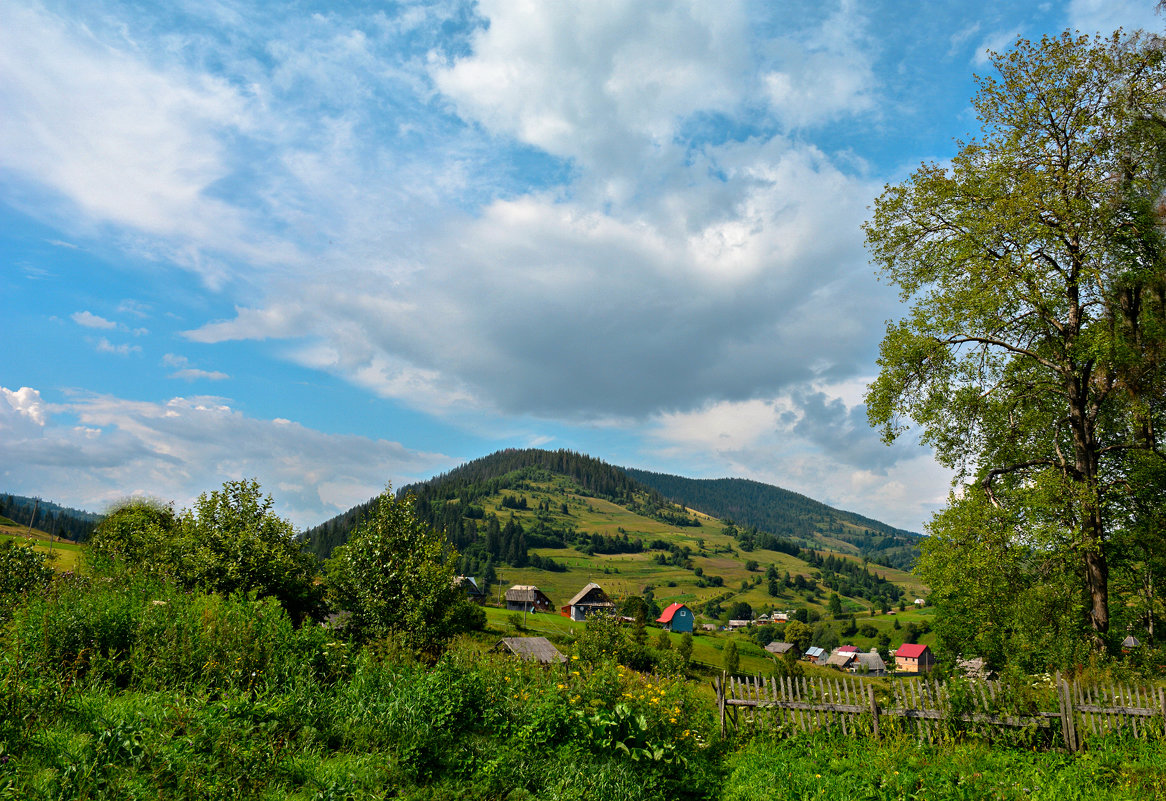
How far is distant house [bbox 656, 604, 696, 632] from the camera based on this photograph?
126 meters

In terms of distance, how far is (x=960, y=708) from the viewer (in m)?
10.9

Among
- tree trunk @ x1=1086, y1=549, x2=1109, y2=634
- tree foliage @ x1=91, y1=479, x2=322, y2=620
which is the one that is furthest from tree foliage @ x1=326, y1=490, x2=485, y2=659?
tree trunk @ x1=1086, y1=549, x2=1109, y2=634

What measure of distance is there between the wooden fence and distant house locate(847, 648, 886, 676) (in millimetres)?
123954

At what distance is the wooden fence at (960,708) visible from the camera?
10422 mm

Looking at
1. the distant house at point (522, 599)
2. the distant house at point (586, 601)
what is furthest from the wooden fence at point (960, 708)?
the distant house at point (586, 601)

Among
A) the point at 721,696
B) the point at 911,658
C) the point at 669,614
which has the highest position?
the point at 721,696

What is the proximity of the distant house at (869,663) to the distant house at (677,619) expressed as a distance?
1299 inches

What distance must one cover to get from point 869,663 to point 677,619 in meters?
38.9

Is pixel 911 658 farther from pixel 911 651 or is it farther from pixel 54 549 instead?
pixel 54 549

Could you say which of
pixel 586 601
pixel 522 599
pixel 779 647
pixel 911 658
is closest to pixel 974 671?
pixel 522 599

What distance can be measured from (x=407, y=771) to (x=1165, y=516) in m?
18.3

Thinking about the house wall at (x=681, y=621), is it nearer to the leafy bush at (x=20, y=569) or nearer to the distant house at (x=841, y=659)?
the distant house at (x=841, y=659)

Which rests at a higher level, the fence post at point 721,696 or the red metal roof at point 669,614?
the fence post at point 721,696

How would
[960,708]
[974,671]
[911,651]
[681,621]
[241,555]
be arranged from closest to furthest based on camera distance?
[960,708], [974,671], [241,555], [911,651], [681,621]
